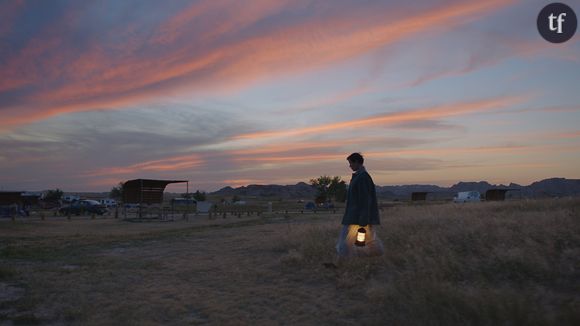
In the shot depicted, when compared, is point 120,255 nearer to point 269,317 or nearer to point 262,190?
point 269,317

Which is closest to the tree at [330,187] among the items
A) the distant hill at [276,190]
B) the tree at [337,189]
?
the tree at [337,189]

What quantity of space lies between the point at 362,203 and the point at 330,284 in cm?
143

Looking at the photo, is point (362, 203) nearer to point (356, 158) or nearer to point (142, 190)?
point (356, 158)

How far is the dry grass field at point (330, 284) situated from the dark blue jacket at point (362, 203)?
916 millimetres

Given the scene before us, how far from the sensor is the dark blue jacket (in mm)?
7559

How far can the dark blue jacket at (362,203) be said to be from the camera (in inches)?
298

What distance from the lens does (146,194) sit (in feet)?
101

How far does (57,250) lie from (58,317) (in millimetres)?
8164

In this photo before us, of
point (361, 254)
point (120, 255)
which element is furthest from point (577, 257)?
point (120, 255)

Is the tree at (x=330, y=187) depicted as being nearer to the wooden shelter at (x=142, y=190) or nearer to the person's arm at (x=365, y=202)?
the wooden shelter at (x=142, y=190)

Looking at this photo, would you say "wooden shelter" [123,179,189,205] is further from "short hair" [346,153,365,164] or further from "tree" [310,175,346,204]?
"tree" [310,175,346,204]

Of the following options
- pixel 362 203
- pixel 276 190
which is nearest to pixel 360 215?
pixel 362 203

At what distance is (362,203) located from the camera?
25.0ft

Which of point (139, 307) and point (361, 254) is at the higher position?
point (361, 254)
